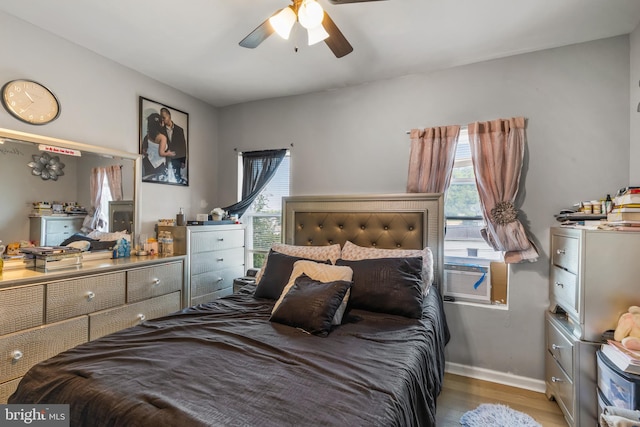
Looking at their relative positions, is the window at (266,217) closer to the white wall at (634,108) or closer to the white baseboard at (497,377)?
the white baseboard at (497,377)

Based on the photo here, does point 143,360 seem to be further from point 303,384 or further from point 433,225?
point 433,225

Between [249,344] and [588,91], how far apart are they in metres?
2.87

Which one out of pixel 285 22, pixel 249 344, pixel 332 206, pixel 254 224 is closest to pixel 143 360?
pixel 249 344

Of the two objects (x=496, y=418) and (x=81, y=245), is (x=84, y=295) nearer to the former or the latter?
(x=81, y=245)

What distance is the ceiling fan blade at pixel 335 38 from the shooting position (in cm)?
163

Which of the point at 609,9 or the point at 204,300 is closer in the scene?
the point at 609,9

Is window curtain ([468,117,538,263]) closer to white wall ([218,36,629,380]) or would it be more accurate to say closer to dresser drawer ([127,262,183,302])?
white wall ([218,36,629,380])

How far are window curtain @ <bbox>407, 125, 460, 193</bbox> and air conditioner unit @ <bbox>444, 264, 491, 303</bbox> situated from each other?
718 millimetres

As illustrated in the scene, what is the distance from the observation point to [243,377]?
3.67 feet

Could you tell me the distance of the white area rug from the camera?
189 cm

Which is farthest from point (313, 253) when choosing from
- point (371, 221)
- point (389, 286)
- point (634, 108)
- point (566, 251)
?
point (634, 108)

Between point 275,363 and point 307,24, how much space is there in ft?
5.42

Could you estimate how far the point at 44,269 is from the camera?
196cm

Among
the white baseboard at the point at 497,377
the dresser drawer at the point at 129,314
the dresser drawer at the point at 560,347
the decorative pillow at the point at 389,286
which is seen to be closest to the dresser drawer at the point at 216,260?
the dresser drawer at the point at 129,314
